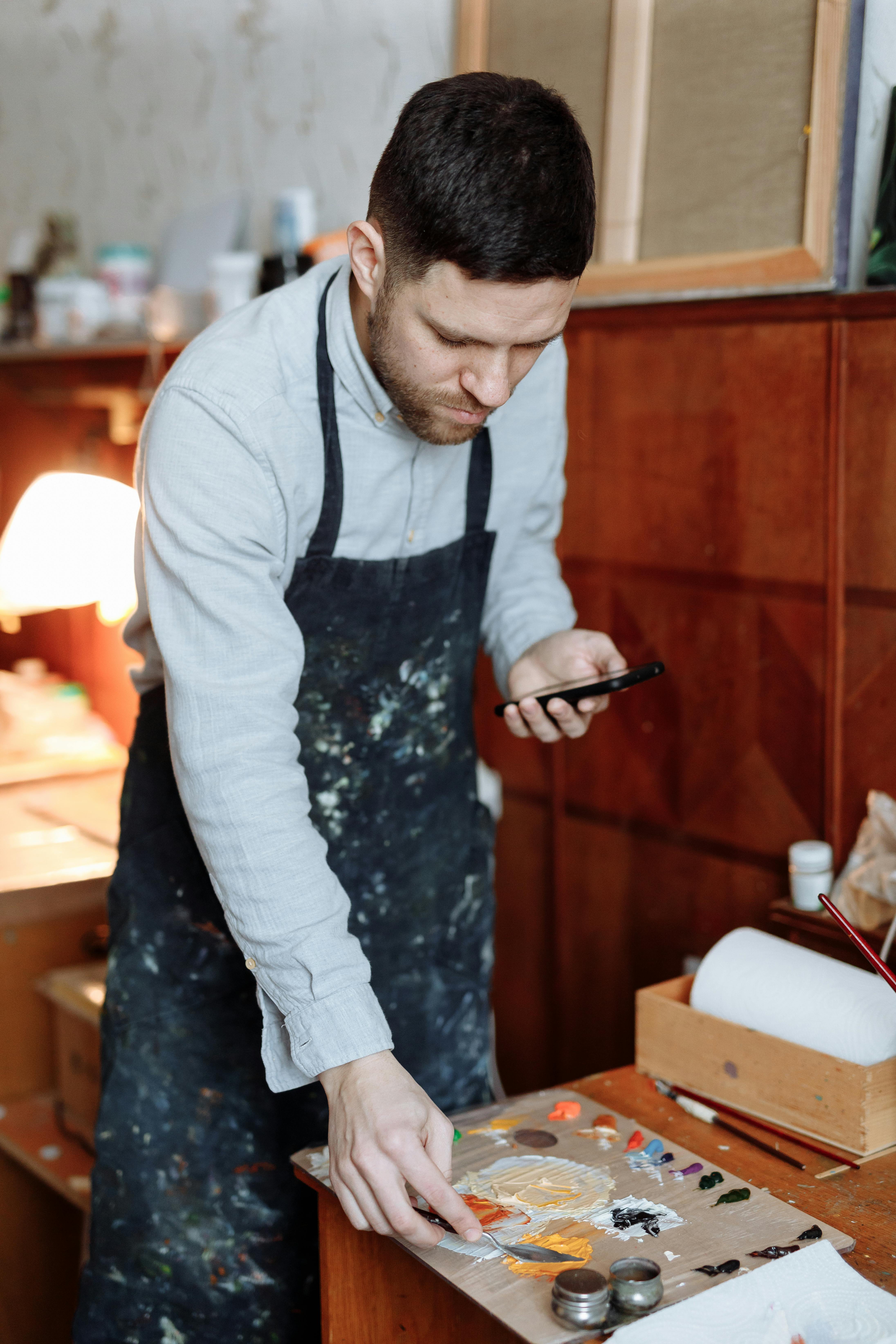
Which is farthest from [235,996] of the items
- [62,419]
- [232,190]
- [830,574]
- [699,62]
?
[62,419]

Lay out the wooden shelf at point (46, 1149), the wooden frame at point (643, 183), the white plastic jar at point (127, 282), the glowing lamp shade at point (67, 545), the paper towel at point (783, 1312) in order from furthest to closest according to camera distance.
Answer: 1. the white plastic jar at point (127, 282)
2. the glowing lamp shade at point (67, 545)
3. the wooden shelf at point (46, 1149)
4. the wooden frame at point (643, 183)
5. the paper towel at point (783, 1312)

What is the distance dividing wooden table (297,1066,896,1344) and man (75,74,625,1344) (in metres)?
0.15

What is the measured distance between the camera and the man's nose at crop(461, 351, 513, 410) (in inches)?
46.1

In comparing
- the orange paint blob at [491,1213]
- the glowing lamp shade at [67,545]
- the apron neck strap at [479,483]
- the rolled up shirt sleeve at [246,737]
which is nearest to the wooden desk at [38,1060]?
the glowing lamp shade at [67,545]

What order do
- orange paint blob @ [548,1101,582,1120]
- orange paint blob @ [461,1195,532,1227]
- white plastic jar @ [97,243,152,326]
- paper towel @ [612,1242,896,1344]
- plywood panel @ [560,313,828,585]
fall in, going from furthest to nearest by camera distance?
1. white plastic jar @ [97,243,152,326]
2. plywood panel @ [560,313,828,585]
3. orange paint blob @ [548,1101,582,1120]
4. orange paint blob @ [461,1195,532,1227]
5. paper towel @ [612,1242,896,1344]

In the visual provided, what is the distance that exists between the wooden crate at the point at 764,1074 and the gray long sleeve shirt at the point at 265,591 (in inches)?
17.0

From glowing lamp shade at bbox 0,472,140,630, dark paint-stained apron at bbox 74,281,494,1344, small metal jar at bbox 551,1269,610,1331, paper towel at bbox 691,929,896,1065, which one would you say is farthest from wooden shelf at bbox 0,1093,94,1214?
small metal jar at bbox 551,1269,610,1331

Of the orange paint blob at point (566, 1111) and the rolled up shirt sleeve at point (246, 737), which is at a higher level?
the rolled up shirt sleeve at point (246, 737)

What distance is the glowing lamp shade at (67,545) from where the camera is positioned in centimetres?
242

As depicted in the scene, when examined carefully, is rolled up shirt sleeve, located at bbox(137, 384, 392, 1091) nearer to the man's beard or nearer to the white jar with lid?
the man's beard

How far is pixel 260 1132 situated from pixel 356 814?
0.39 m

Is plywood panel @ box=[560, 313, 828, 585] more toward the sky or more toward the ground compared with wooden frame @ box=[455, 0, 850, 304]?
more toward the ground

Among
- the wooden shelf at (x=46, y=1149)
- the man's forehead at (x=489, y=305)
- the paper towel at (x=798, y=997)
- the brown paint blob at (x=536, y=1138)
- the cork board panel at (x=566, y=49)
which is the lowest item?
the wooden shelf at (x=46, y=1149)

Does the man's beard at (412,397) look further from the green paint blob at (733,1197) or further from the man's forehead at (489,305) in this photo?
the green paint blob at (733,1197)
